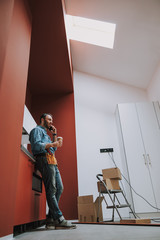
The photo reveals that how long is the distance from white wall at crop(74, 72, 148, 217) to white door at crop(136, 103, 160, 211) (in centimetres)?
61

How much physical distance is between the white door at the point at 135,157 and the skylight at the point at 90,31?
1443mm

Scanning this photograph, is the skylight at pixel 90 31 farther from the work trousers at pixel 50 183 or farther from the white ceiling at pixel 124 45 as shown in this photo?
the work trousers at pixel 50 183

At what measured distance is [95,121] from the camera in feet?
14.2

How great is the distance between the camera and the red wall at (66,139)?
3.56 m

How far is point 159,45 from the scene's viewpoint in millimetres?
3518

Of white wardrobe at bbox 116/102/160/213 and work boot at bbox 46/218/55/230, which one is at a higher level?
white wardrobe at bbox 116/102/160/213

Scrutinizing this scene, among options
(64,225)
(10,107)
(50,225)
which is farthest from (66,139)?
(10,107)

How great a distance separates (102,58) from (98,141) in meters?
1.86

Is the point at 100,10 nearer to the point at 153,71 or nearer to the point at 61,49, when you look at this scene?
the point at 61,49

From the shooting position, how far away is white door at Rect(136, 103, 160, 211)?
3437 millimetres

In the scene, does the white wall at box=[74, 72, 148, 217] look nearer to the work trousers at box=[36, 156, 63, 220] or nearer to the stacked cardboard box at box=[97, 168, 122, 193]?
the stacked cardboard box at box=[97, 168, 122, 193]

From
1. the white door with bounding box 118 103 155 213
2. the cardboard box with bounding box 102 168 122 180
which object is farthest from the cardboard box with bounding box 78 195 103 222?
the white door with bounding box 118 103 155 213

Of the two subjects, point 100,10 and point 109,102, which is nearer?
point 100,10

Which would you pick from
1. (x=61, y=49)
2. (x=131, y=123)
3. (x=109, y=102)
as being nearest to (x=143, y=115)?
(x=131, y=123)
